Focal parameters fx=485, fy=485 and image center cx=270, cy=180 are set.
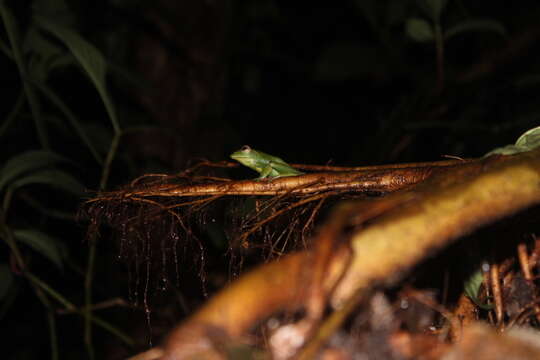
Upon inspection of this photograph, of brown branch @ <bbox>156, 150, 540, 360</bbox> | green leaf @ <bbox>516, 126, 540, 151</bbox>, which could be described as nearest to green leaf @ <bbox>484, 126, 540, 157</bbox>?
green leaf @ <bbox>516, 126, 540, 151</bbox>

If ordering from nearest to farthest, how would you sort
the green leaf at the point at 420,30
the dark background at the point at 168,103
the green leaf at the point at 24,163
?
the green leaf at the point at 24,163
the green leaf at the point at 420,30
the dark background at the point at 168,103

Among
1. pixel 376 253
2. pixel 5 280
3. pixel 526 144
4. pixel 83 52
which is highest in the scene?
pixel 83 52

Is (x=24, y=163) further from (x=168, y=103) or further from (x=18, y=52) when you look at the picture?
(x=168, y=103)

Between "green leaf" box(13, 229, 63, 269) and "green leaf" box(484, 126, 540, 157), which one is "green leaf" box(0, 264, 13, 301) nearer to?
"green leaf" box(13, 229, 63, 269)

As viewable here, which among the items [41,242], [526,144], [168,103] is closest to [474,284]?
[526,144]

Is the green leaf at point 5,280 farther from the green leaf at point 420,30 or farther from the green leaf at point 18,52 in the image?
the green leaf at point 420,30

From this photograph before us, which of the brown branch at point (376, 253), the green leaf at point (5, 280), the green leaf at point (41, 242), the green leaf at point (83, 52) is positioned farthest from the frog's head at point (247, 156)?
the green leaf at point (5, 280)

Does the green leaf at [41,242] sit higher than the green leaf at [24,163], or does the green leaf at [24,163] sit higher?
the green leaf at [24,163]
